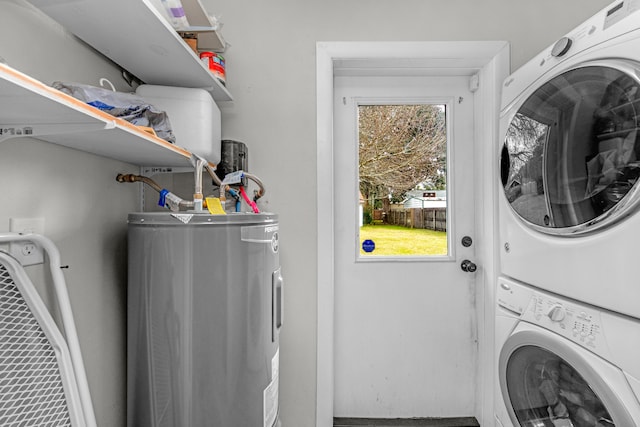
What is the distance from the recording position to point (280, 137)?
1719 mm

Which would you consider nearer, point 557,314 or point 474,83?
point 557,314

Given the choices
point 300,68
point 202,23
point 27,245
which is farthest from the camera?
point 300,68

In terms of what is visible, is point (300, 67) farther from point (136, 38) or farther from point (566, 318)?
point (566, 318)

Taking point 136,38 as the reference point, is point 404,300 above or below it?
below

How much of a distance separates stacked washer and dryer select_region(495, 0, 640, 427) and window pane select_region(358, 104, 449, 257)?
52cm

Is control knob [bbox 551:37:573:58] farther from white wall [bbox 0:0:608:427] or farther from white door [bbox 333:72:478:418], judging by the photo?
white door [bbox 333:72:478:418]

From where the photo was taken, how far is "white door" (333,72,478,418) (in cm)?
186

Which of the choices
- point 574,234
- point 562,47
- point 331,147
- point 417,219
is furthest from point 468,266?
point 562,47

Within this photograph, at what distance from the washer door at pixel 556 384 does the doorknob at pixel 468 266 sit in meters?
0.59

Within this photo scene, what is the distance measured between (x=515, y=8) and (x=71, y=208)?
2.12 m

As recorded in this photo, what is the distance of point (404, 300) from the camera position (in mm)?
1866

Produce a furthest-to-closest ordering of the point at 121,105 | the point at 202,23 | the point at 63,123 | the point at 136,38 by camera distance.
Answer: the point at 202,23 < the point at 136,38 < the point at 121,105 < the point at 63,123

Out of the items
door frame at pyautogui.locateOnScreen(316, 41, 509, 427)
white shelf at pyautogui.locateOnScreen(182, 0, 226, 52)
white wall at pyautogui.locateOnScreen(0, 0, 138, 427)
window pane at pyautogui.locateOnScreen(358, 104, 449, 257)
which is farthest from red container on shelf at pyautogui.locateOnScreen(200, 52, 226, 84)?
window pane at pyautogui.locateOnScreen(358, 104, 449, 257)

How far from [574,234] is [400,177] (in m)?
0.98
